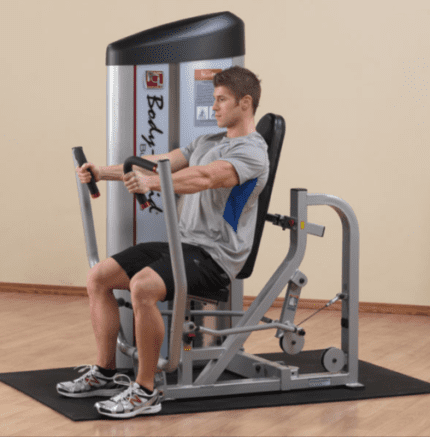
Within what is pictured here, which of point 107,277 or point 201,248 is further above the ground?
point 201,248

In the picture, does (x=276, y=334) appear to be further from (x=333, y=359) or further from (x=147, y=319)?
(x=147, y=319)

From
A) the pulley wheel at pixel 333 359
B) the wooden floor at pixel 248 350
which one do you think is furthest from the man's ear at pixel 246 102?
the wooden floor at pixel 248 350

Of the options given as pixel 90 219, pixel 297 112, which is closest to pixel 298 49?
pixel 297 112

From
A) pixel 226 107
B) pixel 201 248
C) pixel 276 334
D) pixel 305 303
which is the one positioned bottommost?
pixel 305 303

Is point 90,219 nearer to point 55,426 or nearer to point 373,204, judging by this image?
point 55,426

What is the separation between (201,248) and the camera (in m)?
3.14

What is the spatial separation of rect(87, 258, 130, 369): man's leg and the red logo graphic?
0.90 meters

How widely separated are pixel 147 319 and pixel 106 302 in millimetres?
311

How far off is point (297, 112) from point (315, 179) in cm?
44

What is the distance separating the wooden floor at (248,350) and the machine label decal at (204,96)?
1.17 metres

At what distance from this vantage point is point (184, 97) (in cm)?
372

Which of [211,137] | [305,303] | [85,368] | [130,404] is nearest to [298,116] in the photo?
[305,303]

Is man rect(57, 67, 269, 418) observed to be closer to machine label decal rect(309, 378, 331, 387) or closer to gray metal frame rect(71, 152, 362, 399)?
gray metal frame rect(71, 152, 362, 399)

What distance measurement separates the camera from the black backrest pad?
331 centimetres
